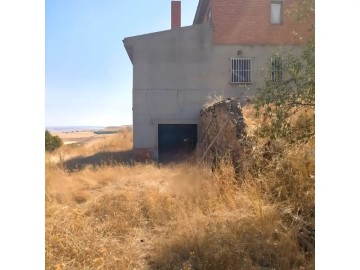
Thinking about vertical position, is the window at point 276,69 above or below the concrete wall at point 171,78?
below

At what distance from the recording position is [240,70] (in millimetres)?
13383

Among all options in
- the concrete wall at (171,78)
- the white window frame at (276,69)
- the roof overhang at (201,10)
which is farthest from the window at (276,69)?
the roof overhang at (201,10)

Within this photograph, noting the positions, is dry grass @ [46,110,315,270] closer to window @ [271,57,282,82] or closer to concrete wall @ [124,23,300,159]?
window @ [271,57,282,82]

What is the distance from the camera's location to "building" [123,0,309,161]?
12.9 meters

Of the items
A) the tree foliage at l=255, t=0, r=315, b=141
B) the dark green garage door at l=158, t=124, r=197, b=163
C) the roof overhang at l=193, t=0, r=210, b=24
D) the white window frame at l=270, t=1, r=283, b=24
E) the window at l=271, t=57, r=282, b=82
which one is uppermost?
the roof overhang at l=193, t=0, r=210, b=24

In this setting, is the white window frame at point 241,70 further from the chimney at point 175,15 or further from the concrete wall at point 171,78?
the chimney at point 175,15

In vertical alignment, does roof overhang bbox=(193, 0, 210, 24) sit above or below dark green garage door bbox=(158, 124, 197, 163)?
above

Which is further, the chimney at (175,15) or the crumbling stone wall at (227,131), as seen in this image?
the chimney at (175,15)

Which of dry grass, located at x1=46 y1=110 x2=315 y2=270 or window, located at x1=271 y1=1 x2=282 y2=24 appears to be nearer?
dry grass, located at x1=46 y1=110 x2=315 y2=270

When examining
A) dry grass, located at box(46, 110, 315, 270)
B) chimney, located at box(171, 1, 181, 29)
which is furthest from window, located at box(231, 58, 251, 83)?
dry grass, located at box(46, 110, 315, 270)

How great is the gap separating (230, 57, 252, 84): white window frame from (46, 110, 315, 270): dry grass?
8.16 metres

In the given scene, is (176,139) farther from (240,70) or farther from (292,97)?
(292,97)

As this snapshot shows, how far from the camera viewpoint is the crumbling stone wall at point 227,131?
6562 mm
